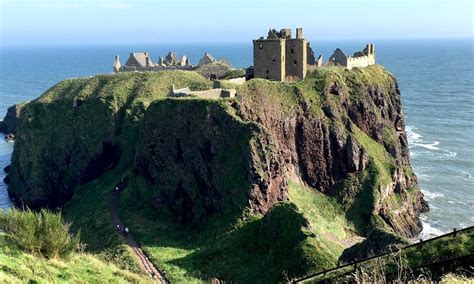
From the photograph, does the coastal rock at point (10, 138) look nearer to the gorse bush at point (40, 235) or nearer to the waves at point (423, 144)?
the waves at point (423, 144)

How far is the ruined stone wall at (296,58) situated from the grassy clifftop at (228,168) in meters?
2.40

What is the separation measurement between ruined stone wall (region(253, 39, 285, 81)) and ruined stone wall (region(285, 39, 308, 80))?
1562 mm

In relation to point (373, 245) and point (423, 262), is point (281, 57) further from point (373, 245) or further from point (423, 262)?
point (423, 262)

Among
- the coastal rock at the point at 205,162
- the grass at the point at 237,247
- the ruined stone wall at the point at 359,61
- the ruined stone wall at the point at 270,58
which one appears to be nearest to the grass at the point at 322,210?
the coastal rock at the point at 205,162

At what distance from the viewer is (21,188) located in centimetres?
9294

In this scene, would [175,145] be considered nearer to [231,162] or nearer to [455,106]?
[231,162]

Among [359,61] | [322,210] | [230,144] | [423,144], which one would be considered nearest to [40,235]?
[230,144]

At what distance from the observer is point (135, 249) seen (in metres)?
57.5

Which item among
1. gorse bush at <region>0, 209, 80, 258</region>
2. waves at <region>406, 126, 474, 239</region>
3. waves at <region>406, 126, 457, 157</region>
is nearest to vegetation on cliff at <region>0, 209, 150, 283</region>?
gorse bush at <region>0, 209, 80, 258</region>

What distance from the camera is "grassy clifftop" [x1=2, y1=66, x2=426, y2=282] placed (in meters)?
53.6

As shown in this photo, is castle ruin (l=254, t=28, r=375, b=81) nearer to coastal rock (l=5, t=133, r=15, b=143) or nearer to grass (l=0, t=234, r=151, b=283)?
grass (l=0, t=234, r=151, b=283)

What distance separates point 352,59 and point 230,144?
41.0 metres

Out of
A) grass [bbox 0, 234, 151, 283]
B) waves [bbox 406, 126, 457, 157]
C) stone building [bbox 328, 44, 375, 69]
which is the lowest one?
waves [bbox 406, 126, 457, 157]

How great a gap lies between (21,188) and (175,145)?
38459mm
